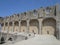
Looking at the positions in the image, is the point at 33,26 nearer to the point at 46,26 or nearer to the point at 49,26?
the point at 46,26

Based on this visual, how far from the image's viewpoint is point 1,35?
29.7m

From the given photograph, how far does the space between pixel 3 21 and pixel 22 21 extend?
490 inches

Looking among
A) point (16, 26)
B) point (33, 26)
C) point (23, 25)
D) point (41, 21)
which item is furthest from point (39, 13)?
point (16, 26)

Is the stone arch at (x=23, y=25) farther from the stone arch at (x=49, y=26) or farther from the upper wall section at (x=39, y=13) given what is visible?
the stone arch at (x=49, y=26)

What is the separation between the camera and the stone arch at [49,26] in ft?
73.4

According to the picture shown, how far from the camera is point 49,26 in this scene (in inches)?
909

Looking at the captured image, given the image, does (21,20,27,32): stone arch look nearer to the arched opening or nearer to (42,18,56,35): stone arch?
the arched opening

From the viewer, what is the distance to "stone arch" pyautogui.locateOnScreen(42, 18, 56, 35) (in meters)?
22.4

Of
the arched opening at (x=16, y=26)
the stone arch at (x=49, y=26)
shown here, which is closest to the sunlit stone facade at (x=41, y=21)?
the stone arch at (x=49, y=26)

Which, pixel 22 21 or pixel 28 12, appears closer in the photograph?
pixel 28 12

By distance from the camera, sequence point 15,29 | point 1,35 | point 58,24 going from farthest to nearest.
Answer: point 15,29
point 1,35
point 58,24

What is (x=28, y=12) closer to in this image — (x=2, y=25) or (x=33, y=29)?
(x=33, y=29)

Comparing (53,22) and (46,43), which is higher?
(53,22)

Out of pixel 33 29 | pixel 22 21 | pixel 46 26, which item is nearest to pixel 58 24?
pixel 46 26
